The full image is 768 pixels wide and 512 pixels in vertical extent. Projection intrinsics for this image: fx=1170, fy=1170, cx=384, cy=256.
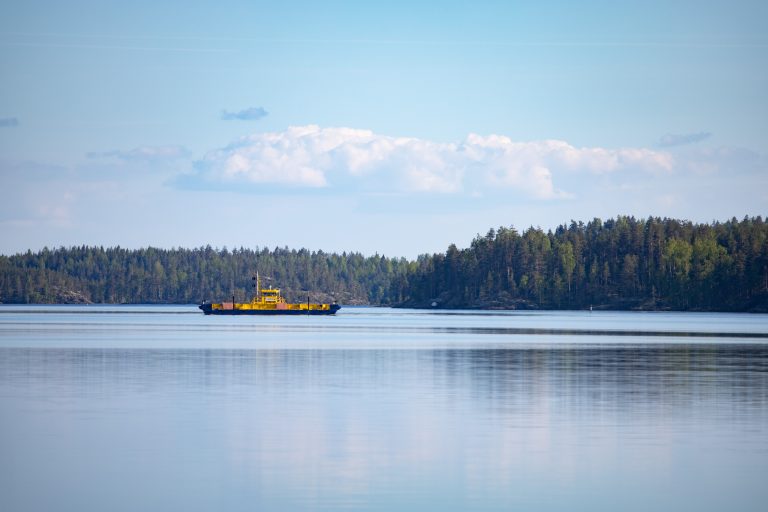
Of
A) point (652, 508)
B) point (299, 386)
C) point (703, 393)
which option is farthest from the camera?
point (299, 386)

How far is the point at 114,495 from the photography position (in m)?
26.2

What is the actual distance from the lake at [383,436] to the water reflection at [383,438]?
9cm

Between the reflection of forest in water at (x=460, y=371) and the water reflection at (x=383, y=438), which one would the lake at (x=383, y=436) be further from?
the reflection of forest in water at (x=460, y=371)

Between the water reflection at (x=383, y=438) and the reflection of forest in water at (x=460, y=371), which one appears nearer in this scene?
the water reflection at (x=383, y=438)

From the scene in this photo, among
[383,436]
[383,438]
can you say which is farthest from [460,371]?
[383,438]

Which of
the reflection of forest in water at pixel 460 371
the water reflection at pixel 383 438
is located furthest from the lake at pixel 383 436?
the reflection of forest in water at pixel 460 371

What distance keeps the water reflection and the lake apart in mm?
92

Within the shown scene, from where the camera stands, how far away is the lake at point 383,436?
2631cm

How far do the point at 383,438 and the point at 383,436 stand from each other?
44 centimetres

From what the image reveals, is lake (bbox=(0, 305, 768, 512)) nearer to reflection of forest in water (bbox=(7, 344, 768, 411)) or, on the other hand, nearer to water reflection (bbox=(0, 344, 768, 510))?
water reflection (bbox=(0, 344, 768, 510))

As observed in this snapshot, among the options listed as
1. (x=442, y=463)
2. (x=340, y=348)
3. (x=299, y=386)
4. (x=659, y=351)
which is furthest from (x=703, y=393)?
(x=340, y=348)

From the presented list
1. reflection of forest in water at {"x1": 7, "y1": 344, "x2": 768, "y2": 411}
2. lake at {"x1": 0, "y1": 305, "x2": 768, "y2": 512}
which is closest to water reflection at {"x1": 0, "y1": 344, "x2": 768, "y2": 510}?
lake at {"x1": 0, "y1": 305, "x2": 768, "y2": 512}

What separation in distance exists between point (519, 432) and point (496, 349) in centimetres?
5012

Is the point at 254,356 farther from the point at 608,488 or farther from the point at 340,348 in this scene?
the point at 608,488
